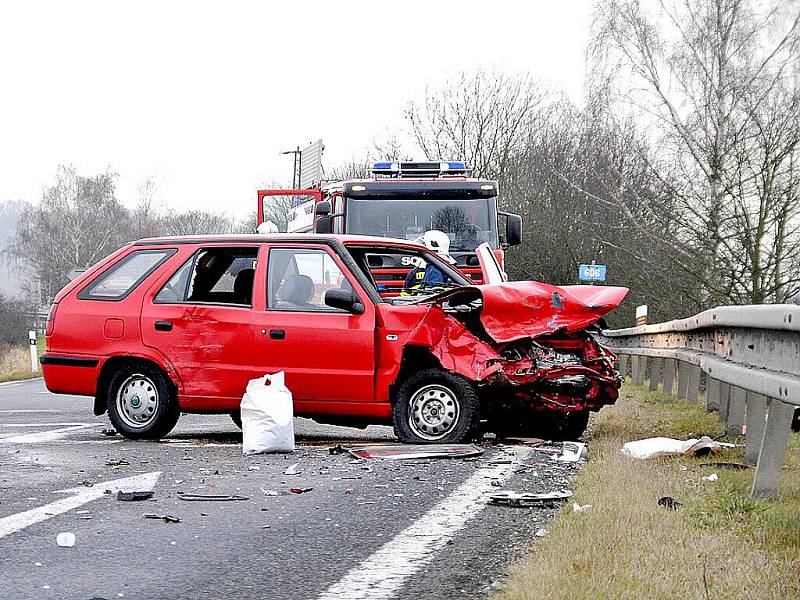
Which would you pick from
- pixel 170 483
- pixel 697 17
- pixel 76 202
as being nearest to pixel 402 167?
pixel 170 483

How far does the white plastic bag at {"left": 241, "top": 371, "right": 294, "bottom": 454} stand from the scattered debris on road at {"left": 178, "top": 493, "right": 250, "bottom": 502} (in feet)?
7.01

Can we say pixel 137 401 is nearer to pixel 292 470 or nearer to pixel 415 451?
pixel 415 451

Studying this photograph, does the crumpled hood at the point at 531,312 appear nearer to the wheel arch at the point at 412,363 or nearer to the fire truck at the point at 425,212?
the wheel arch at the point at 412,363

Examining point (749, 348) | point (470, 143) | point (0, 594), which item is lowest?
point (0, 594)

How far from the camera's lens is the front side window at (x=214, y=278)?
10273 millimetres

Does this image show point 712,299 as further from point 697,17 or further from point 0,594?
point 0,594

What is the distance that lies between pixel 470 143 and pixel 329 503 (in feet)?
158

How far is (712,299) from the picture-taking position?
25609 millimetres

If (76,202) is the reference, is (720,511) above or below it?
below

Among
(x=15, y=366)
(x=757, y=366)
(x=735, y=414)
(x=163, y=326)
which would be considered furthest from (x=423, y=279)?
(x=15, y=366)

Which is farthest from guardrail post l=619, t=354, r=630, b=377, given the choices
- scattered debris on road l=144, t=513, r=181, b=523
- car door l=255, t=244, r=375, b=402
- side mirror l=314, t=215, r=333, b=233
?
scattered debris on road l=144, t=513, r=181, b=523

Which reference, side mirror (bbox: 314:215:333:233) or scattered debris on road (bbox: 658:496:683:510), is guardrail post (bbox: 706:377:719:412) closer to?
scattered debris on road (bbox: 658:496:683:510)

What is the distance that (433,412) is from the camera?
9352 mm

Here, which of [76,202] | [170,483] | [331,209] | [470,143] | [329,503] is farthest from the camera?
[76,202]
